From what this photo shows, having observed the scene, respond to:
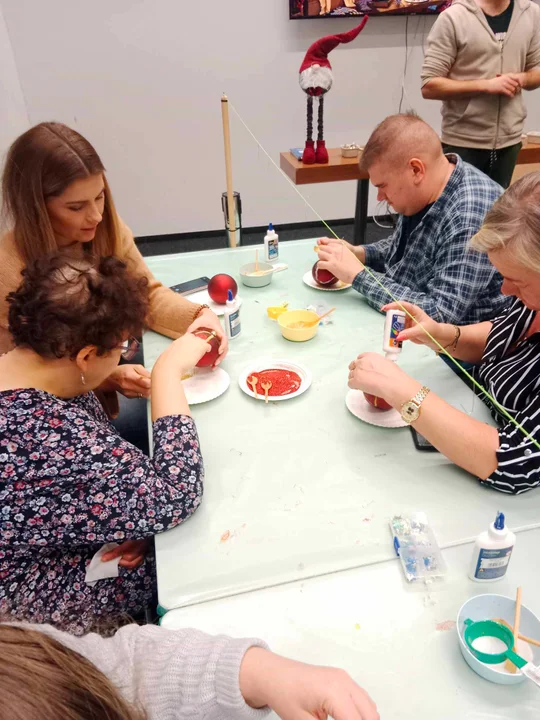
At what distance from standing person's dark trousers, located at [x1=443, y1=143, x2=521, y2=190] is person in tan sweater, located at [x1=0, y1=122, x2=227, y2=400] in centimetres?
202

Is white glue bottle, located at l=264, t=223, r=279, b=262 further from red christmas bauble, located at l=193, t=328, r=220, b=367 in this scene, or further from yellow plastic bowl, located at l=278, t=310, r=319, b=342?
red christmas bauble, located at l=193, t=328, r=220, b=367

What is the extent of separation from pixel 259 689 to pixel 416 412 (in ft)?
1.89

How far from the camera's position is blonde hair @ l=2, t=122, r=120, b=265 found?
1364 mm

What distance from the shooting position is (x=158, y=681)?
0.69 metres

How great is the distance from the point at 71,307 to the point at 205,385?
1.45 feet

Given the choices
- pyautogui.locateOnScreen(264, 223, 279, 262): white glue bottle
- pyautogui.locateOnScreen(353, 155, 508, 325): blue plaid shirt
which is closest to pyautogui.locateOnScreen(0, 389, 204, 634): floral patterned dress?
pyautogui.locateOnScreen(353, 155, 508, 325): blue plaid shirt

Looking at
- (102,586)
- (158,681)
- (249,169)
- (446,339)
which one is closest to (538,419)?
(446,339)

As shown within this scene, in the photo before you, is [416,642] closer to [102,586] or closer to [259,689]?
[259,689]

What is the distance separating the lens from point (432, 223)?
5.43 ft

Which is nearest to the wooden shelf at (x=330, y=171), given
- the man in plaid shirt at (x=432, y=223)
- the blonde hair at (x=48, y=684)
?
the man in plaid shirt at (x=432, y=223)

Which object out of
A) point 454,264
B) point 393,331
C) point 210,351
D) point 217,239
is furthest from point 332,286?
point 217,239

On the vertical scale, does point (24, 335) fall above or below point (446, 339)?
above

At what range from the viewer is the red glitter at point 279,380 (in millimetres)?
1267

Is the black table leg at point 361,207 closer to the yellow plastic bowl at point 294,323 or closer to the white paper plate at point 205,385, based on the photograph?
the yellow plastic bowl at point 294,323
